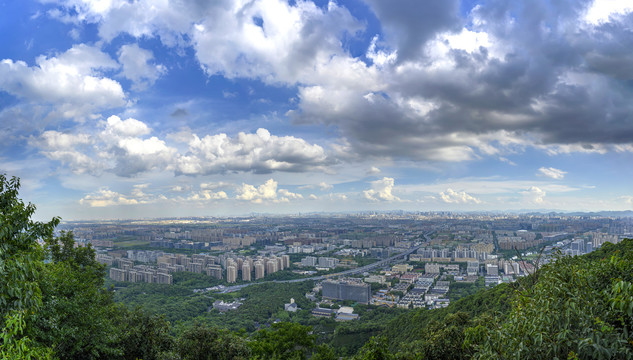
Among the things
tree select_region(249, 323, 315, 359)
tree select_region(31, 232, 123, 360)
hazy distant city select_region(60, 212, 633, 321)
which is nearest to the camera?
tree select_region(31, 232, 123, 360)

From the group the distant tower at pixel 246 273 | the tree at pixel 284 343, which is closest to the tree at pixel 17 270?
the tree at pixel 284 343

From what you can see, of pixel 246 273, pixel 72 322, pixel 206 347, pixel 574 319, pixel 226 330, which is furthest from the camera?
pixel 246 273

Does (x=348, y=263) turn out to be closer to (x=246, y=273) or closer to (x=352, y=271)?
(x=352, y=271)

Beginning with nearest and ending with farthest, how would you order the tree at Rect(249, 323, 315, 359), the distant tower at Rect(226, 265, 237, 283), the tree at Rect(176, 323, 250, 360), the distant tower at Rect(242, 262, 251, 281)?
the tree at Rect(176, 323, 250, 360) → the tree at Rect(249, 323, 315, 359) → the distant tower at Rect(226, 265, 237, 283) → the distant tower at Rect(242, 262, 251, 281)

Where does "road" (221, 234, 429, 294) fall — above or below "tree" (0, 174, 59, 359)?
below

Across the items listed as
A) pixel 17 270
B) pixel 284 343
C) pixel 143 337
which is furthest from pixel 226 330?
pixel 17 270

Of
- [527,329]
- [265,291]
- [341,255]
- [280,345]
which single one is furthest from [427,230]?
[527,329]

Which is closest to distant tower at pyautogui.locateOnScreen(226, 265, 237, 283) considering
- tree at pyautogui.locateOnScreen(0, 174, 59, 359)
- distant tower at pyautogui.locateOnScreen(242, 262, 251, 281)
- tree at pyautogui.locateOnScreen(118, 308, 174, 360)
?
distant tower at pyautogui.locateOnScreen(242, 262, 251, 281)

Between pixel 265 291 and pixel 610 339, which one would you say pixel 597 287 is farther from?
pixel 265 291

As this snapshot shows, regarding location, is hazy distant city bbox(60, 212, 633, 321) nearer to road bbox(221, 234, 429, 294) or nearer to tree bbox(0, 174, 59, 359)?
road bbox(221, 234, 429, 294)
